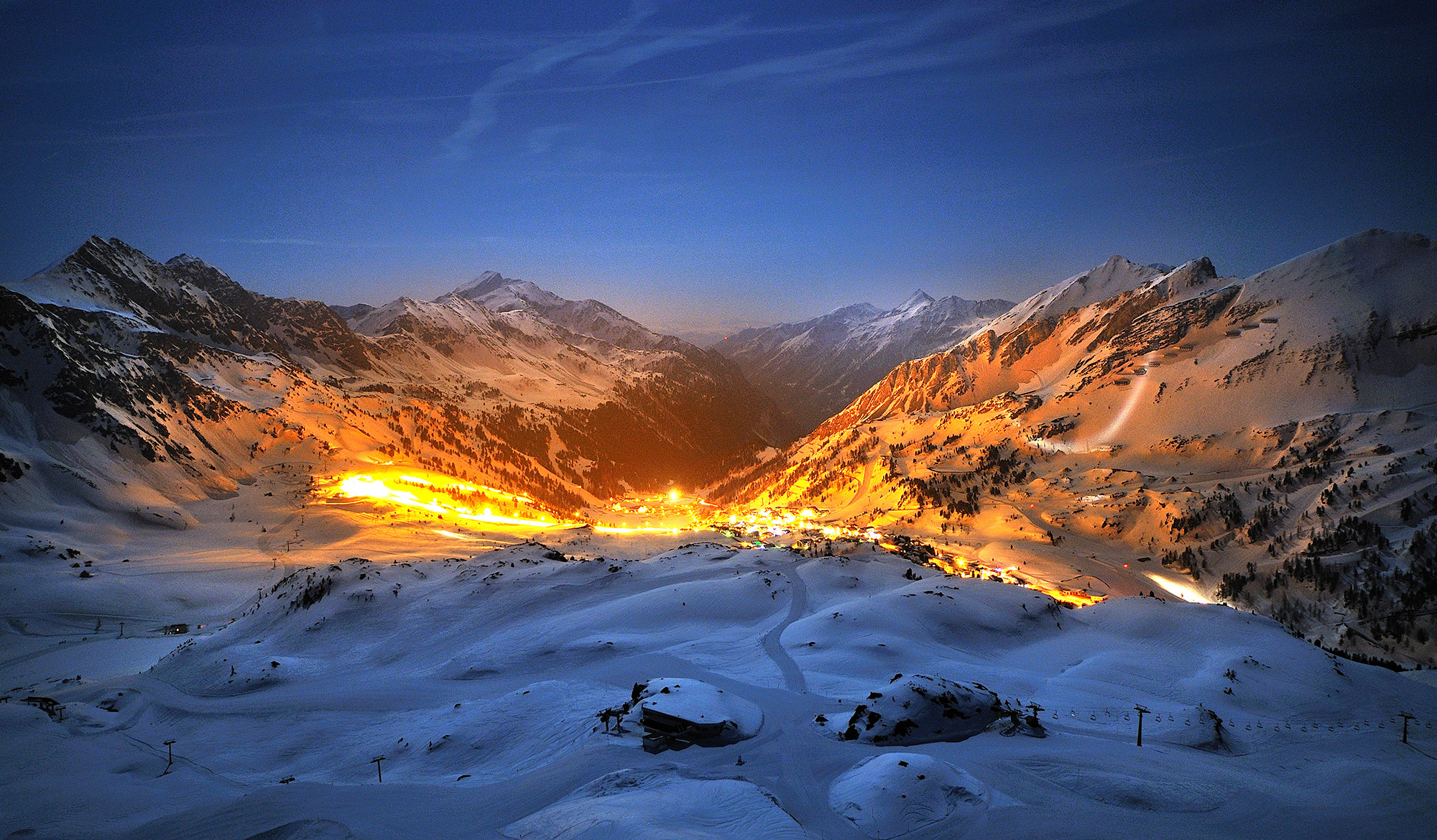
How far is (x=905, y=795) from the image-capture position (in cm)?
1694

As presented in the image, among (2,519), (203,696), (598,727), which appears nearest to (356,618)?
(203,696)

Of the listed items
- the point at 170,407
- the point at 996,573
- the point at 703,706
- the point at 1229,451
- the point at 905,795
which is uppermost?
the point at 170,407

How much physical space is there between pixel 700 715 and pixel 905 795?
23.5 feet

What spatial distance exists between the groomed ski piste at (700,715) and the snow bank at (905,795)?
7cm

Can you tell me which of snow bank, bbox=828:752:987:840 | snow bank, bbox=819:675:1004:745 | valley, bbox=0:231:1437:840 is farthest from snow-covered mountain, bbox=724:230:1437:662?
snow bank, bbox=828:752:987:840

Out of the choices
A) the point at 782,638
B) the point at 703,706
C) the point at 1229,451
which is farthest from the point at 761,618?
the point at 1229,451

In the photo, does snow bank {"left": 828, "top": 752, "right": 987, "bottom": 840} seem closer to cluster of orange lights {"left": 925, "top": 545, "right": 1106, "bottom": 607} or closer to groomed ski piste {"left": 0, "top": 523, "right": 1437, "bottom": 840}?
groomed ski piste {"left": 0, "top": 523, "right": 1437, "bottom": 840}

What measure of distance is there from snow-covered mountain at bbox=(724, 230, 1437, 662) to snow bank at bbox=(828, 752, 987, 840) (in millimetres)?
65117

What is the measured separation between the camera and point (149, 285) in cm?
15200

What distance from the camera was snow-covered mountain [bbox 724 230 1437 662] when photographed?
69.8 metres

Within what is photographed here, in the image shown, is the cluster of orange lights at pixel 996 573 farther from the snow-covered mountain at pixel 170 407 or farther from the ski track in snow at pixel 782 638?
the snow-covered mountain at pixel 170 407

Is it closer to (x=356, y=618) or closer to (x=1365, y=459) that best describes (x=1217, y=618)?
(x=356, y=618)

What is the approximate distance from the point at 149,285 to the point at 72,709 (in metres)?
174

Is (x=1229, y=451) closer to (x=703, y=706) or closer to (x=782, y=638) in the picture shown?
(x=782, y=638)
